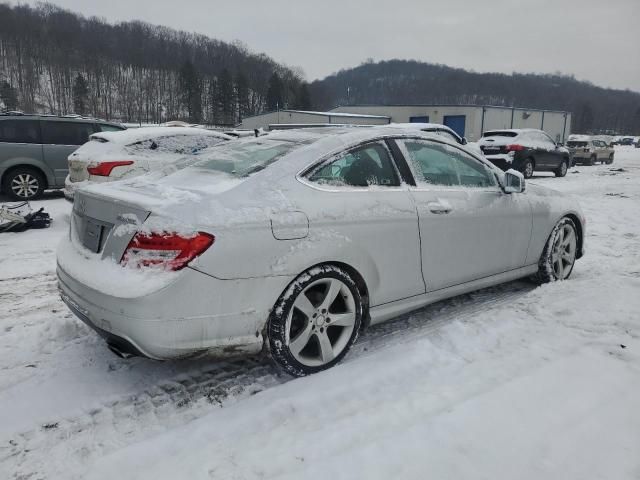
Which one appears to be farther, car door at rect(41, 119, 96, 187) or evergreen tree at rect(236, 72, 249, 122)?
evergreen tree at rect(236, 72, 249, 122)

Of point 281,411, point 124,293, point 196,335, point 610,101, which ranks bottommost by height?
point 281,411

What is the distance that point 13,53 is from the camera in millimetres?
103188

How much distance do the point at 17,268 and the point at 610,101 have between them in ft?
562

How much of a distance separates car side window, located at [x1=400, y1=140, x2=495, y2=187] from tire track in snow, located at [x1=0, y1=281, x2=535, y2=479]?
3.77 ft

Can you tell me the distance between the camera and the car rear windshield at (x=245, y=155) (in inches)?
119

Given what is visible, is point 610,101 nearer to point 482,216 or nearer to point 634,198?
point 634,198

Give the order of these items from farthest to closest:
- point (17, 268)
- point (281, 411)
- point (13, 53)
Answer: point (13, 53) → point (17, 268) → point (281, 411)

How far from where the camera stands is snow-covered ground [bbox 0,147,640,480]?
2168 millimetres

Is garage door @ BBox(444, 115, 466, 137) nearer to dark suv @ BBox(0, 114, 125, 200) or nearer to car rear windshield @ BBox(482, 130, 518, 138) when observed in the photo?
car rear windshield @ BBox(482, 130, 518, 138)

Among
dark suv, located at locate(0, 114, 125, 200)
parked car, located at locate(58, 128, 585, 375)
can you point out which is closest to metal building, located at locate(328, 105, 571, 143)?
dark suv, located at locate(0, 114, 125, 200)

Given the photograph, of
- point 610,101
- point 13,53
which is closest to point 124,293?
point 13,53

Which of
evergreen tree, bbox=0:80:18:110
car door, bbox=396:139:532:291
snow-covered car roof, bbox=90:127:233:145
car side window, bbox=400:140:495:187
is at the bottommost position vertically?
car door, bbox=396:139:532:291

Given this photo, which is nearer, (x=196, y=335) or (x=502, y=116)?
(x=196, y=335)

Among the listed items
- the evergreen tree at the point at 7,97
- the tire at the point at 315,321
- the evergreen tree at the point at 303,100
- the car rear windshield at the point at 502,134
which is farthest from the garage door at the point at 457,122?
the evergreen tree at the point at 7,97
